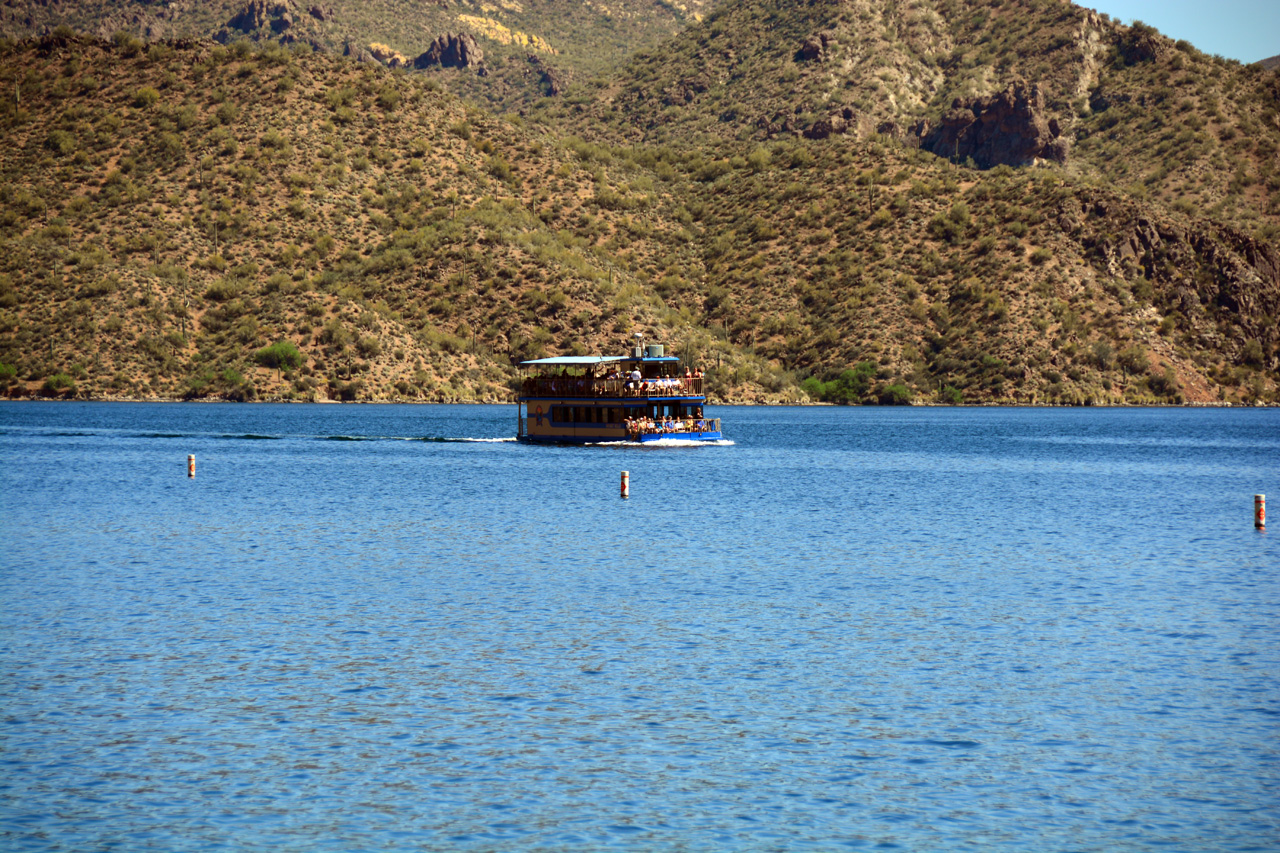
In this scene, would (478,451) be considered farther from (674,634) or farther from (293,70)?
(293,70)

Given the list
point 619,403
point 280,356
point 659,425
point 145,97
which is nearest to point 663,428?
point 659,425

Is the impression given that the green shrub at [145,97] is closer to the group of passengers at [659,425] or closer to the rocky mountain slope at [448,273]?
the rocky mountain slope at [448,273]

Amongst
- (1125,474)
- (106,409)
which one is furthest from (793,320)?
(1125,474)

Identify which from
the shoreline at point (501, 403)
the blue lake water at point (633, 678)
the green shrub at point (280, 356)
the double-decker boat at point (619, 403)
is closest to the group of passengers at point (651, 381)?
the double-decker boat at point (619, 403)

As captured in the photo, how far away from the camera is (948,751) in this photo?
19.3m

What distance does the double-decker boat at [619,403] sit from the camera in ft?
332

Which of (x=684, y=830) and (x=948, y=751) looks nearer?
(x=684, y=830)

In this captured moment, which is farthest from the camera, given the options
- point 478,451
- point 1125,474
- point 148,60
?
point 148,60

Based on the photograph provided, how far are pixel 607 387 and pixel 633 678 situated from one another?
78.7 m

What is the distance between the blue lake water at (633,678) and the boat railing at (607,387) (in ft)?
137

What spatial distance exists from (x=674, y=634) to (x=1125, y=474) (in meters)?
62.1

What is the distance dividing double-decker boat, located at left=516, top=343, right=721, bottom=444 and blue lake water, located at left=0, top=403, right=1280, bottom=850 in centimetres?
4232

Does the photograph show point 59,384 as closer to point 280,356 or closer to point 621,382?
point 280,356

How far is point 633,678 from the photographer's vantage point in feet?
77.8
